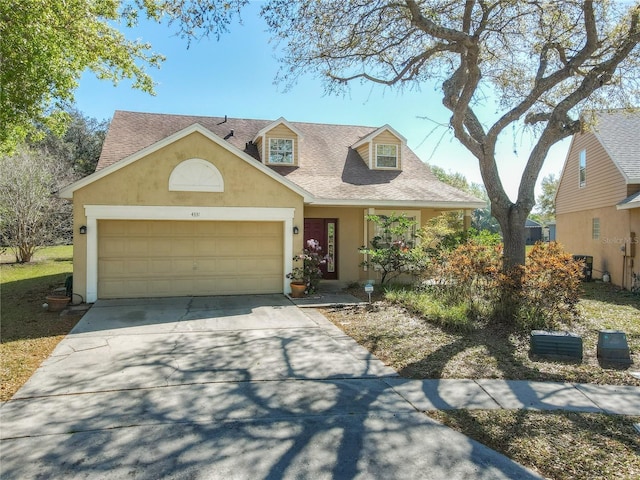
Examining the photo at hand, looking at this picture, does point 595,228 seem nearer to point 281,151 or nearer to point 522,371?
point 281,151

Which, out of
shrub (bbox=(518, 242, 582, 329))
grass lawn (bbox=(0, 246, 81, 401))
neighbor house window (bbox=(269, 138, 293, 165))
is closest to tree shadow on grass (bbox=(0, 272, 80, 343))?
grass lawn (bbox=(0, 246, 81, 401))

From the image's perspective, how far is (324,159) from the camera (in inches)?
615

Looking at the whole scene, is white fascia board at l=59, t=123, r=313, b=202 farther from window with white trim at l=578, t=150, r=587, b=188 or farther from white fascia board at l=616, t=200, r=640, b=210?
window with white trim at l=578, t=150, r=587, b=188

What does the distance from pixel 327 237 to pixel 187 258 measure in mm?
4646

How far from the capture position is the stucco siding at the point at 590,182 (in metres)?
14.9

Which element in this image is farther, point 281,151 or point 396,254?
point 281,151

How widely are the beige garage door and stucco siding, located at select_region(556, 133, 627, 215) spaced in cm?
1101

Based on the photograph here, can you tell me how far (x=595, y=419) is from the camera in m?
4.32

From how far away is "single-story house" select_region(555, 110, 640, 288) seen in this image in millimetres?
13820

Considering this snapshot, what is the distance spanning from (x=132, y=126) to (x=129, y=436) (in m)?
13.8

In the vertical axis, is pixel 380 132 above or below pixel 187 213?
above

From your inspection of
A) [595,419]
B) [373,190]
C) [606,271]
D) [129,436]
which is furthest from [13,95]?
[606,271]

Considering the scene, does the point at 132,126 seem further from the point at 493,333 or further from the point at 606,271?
the point at 606,271

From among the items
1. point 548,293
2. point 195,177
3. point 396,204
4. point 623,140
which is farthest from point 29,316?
point 623,140
